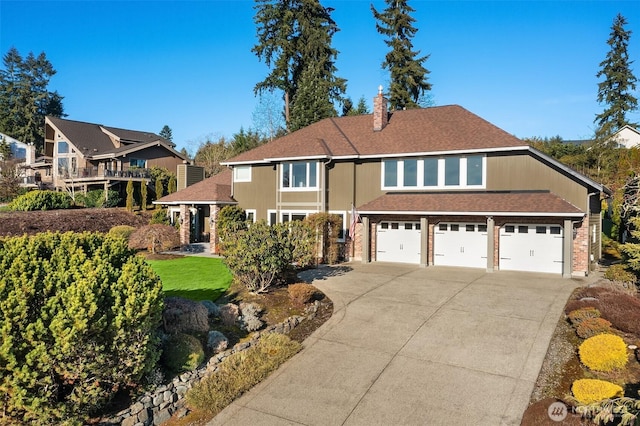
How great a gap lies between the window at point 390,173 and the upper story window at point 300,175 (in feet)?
11.8

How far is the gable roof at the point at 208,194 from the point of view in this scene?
23797 mm

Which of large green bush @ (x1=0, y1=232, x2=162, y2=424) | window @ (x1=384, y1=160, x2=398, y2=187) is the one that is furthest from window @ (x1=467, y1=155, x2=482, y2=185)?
large green bush @ (x1=0, y1=232, x2=162, y2=424)

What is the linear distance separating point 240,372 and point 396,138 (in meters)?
15.8

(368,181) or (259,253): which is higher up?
(368,181)

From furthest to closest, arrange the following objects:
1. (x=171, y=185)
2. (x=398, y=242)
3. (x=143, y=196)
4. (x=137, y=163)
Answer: (x=137, y=163), (x=171, y=185), (x=143, y=196), (x=398, y=242)

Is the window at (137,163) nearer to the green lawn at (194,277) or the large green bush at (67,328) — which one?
A: the green lawn at (194,277)

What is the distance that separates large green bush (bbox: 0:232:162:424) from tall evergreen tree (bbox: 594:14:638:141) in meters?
53.8

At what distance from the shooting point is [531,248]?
16656mm

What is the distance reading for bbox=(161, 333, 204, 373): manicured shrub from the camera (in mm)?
7820

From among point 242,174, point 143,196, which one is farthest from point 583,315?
point 143,196

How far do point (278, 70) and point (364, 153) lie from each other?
2537 centimetres

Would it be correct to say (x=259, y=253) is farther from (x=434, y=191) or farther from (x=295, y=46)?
(x=295, y=46)

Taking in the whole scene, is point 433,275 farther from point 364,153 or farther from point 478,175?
point 364,153

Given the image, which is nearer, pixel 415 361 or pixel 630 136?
pixel 415 361
